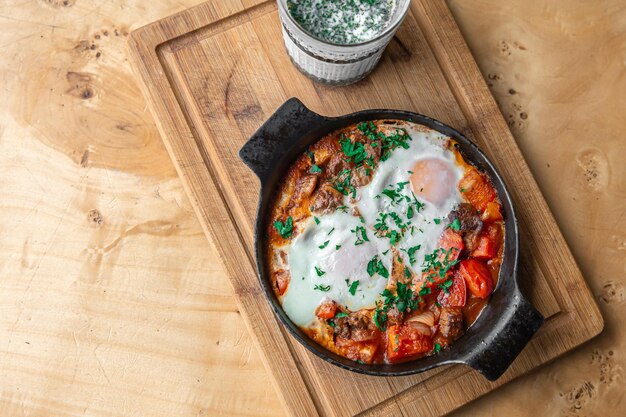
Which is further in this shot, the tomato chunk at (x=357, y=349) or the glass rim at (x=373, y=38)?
the tomato chunk at (x=357, y=349)

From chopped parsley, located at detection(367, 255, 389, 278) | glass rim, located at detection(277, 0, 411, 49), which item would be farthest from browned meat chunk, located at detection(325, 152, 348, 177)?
glass rim, located at detection(277, 0, 411, 49)

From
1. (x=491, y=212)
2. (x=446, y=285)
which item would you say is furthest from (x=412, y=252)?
(x=491, y=212)

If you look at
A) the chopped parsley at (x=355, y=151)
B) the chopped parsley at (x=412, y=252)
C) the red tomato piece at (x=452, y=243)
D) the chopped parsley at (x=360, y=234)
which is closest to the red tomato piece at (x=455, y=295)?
the red tomato piece at (x=452, y=243)

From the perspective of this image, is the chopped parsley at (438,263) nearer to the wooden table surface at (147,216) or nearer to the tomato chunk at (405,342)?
the tomato chunk at (405,342)

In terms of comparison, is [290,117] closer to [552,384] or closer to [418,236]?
[418,236]

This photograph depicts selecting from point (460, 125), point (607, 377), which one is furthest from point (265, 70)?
point (607, 377)

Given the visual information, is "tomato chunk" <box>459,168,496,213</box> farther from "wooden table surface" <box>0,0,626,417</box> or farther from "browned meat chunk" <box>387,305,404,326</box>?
"browned meat chunk" <box>387,305,404,326</box>
